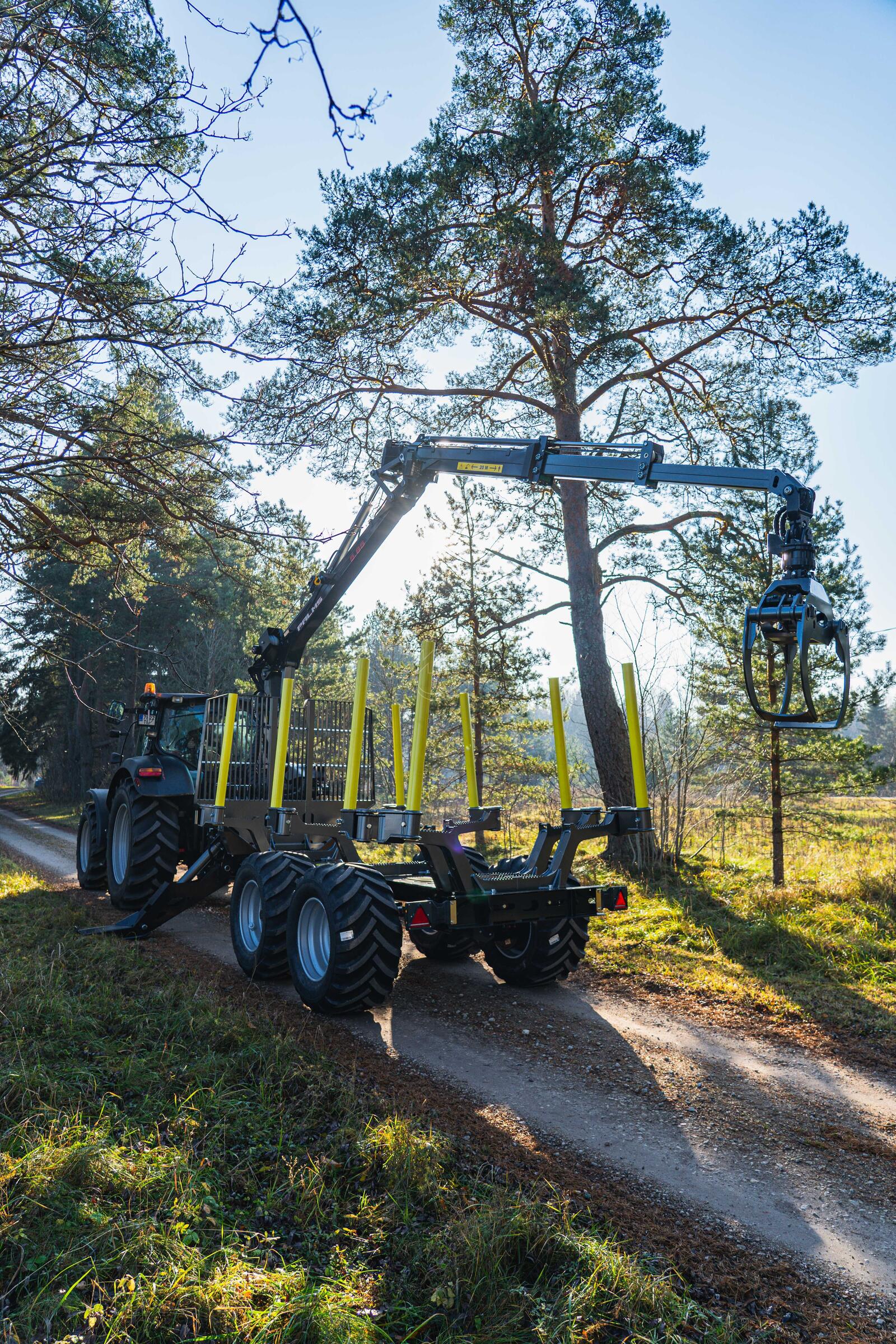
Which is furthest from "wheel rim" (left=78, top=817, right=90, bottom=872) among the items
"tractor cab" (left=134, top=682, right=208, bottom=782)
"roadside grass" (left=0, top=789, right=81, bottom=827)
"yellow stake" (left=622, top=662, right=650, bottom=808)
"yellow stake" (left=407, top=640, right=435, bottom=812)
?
"roadside grass" (left=0, top=789, right=81, bottom=827)

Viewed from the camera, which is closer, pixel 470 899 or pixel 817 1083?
pixel 817 1083

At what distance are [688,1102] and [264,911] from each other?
305cm

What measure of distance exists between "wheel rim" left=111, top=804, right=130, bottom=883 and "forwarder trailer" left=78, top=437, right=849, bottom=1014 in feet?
0.12

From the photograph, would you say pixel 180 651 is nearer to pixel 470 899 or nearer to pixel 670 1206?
pixel 470 899

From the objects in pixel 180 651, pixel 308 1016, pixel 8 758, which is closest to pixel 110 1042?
pixel 308 1016

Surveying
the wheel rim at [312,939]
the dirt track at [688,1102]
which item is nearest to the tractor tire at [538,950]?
the dirt track at [688,1102]

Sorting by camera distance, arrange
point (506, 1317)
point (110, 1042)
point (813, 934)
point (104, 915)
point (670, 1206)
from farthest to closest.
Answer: point (104, 915), point (813, 934), point (110, 1042), point (670, 1206), point (506, 1317)

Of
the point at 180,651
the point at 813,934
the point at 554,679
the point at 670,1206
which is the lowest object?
the point at 670,1206

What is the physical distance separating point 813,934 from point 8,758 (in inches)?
1130

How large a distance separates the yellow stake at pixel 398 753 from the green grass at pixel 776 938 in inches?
85.2

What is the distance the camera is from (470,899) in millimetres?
5215

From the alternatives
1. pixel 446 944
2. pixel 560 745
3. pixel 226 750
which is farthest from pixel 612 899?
pixel 226 750

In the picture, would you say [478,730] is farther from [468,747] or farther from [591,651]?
[468,747]

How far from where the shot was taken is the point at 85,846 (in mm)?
10031
